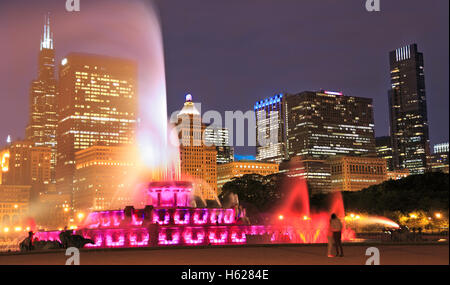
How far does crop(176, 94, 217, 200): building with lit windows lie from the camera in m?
185

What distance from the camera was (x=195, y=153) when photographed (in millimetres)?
193625

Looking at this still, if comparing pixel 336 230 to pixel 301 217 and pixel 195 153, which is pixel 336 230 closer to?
pixel 301 217

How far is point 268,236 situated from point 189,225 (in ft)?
18.0

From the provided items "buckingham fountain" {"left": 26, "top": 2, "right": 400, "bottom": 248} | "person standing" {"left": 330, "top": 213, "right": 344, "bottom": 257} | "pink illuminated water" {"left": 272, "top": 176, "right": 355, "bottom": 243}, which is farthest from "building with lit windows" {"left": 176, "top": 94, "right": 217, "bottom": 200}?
"person standing" {"left": 330, "top": 213, "right": 344, "bottom": 257}

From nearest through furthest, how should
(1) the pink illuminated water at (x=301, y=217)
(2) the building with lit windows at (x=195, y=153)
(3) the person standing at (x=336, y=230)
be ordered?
1. (3) the person standing at (x=336, y=230)
2. (1) the pink illuminated water at (x=301, y=217)
3. (2) the building with lit windows at (x=195, y=153)

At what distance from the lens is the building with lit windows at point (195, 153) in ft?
606

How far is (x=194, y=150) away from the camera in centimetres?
19288

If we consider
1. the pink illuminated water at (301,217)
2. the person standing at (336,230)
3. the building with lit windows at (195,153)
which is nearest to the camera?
the person standing at (336,230)

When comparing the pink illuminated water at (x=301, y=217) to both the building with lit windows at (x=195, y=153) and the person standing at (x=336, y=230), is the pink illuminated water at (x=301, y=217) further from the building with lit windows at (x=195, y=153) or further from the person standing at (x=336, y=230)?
the building with lit windows at (x=195, y=153)

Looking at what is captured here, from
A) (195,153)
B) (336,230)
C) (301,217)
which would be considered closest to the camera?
(336,230)

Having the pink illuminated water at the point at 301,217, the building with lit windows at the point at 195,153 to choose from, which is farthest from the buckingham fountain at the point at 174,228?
the building with lit windows at the point at 195,153

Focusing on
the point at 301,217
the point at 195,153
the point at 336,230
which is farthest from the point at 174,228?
the point at 195,153
